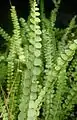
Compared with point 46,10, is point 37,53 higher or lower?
lower

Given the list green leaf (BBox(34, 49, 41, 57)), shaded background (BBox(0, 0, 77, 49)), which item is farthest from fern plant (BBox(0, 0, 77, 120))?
shaded background (BBox(0, 0, 77, 49))

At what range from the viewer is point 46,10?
1.56m

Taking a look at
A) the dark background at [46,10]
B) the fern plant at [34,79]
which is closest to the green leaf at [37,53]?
the fern plant at [34,79]

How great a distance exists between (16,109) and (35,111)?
200 millimetres

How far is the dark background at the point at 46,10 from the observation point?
1.54m

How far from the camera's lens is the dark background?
5.07 ft

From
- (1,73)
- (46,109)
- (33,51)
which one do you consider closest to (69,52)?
(33,51)

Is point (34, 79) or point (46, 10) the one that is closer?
point (34, 79)

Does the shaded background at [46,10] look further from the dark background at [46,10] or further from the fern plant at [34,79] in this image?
the fern plant at [34,79]

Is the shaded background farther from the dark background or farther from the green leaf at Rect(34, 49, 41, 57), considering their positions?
the green leaf at Rect(34, 49, 41, 57)

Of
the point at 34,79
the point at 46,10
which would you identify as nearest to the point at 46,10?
the point at 46,10

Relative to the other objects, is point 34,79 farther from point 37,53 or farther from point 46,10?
point 46,10

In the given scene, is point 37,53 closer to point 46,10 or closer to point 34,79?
point 34,79

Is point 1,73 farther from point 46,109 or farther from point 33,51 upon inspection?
point 33,51
